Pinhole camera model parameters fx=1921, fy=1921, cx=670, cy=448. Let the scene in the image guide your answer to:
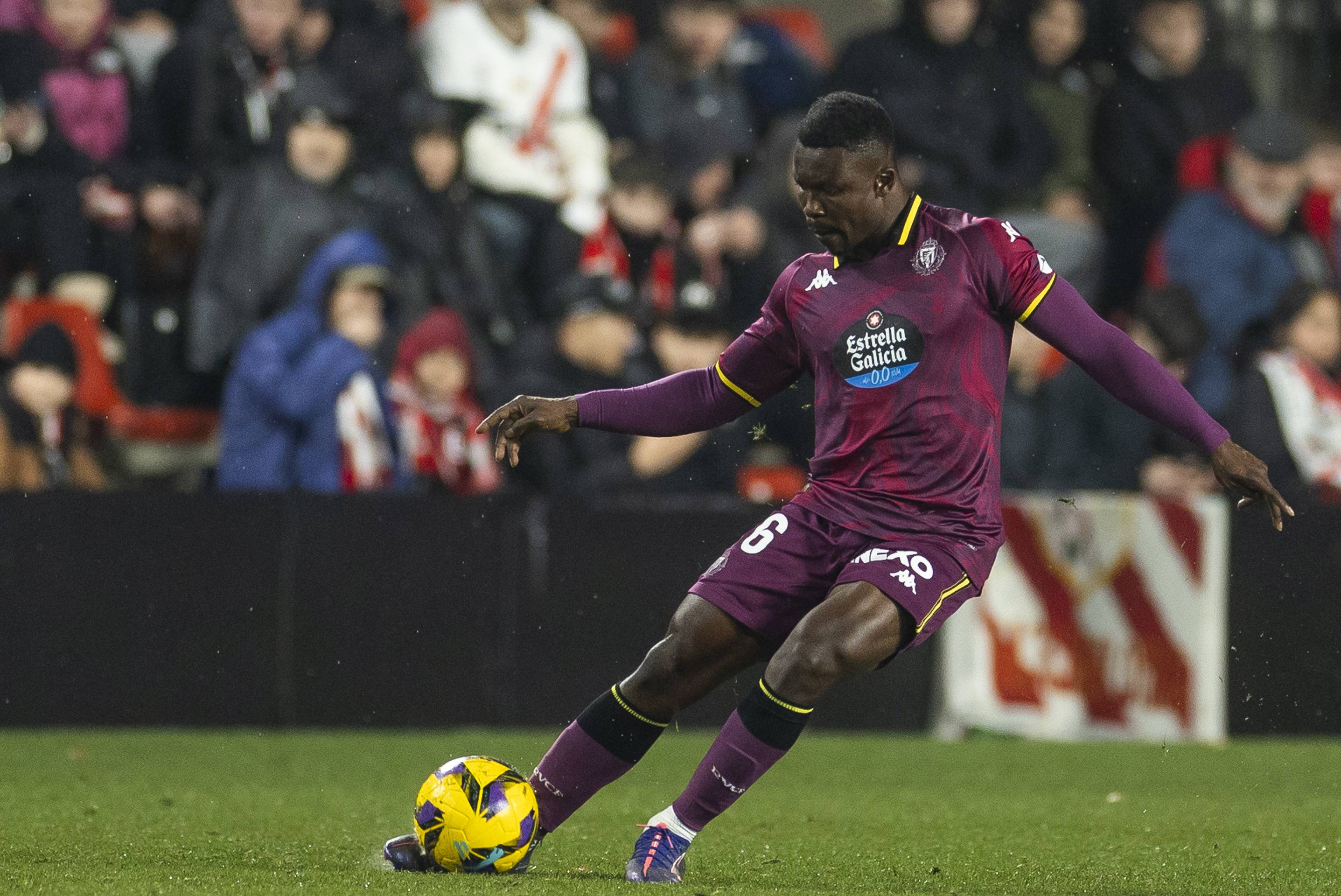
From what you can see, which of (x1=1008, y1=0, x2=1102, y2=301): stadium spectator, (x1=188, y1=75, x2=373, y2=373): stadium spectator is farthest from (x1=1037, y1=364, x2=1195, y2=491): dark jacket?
(x1=188, y1=75, x2=373, y2=373): stadium spectator

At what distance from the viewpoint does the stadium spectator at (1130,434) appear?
9.23 meters

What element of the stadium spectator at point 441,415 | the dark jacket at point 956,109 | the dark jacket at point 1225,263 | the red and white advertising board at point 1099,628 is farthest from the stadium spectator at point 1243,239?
the stadium spectator at point 441,415

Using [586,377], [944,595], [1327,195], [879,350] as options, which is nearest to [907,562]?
[944,595]

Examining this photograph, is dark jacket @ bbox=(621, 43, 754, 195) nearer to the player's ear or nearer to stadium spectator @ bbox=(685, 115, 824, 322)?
stadium spectator @ bbox=(685, 115, 824, 322)

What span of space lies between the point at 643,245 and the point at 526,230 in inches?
24.2

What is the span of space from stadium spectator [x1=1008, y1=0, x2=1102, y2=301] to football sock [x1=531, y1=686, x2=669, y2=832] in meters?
5.55

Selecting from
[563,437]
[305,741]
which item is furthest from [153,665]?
[563,437]

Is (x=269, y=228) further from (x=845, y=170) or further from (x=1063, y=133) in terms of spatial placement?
(x=845, y=170)

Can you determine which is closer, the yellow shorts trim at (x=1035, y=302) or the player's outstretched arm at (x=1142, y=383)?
the player's outstretched arm at (x=1142, y=383)

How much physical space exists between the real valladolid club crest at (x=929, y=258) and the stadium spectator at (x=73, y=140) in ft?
17.9

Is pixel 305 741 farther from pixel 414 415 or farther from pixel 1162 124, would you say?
pixel 1162 124

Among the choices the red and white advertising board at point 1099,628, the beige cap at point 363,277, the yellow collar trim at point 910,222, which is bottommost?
the red and white advertising board at point 1099,628

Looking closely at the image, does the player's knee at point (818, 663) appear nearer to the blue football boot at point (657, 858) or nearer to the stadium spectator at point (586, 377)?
the blue football boot at point (657, 858)

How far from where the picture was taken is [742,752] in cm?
477
